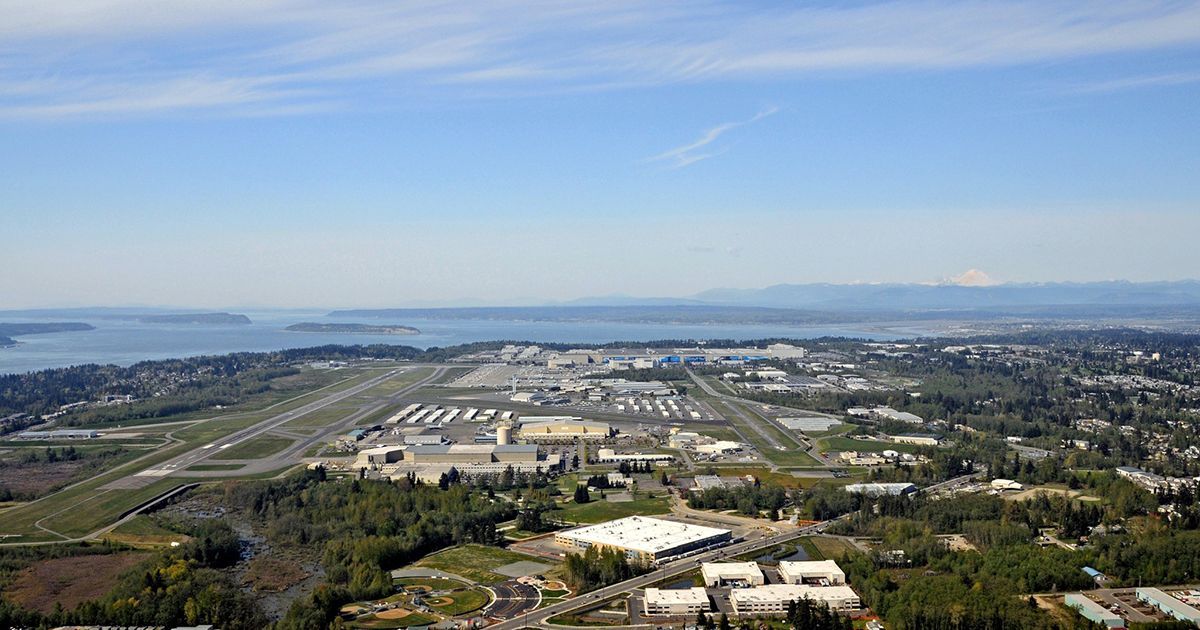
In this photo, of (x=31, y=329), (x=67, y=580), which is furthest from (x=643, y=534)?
(x=31, y=329)

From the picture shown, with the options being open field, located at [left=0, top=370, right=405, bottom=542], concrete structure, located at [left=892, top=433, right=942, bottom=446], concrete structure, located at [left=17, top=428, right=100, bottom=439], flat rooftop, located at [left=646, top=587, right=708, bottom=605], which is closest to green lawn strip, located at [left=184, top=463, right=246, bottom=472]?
open field, located at [left=0, top=370, right=405, bottom=542]

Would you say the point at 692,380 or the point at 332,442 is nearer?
the point at 332,442

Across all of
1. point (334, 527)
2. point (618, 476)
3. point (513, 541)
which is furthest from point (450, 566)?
point (618, 476)

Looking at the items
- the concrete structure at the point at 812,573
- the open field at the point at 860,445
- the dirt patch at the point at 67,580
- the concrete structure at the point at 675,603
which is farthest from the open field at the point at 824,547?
the dirt patch at the point at 67,580

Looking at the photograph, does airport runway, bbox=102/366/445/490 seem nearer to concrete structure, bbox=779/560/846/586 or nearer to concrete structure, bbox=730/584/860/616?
concrete structure, bbox=779/560/846/586

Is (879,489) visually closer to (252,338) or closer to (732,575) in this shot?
(732,575)

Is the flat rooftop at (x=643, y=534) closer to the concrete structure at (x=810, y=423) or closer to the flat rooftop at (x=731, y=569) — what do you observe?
the flat rooftop at (x=731, y=569)

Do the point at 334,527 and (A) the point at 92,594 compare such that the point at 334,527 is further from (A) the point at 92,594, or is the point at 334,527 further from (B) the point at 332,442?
(B) the point at 332,442
